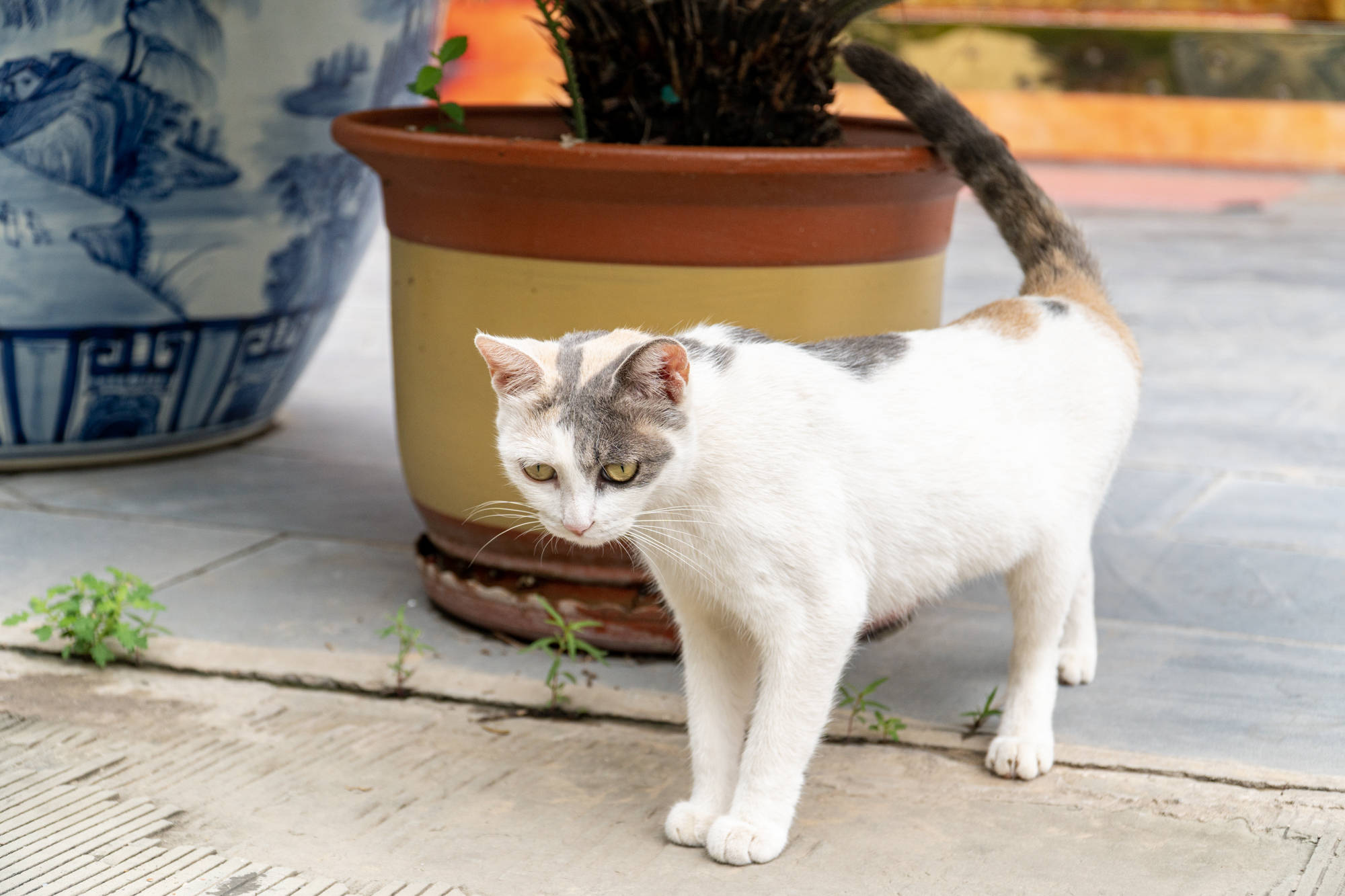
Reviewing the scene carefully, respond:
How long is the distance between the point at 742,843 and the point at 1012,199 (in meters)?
1.32

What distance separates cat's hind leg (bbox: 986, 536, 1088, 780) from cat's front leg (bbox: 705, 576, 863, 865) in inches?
16.6

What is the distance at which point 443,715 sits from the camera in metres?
2.51

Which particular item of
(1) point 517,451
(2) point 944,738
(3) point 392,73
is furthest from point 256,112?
(2) point 944,738

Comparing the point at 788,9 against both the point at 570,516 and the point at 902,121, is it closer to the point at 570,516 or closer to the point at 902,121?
the point at 902,121

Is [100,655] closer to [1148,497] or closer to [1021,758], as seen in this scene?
[1021,758]

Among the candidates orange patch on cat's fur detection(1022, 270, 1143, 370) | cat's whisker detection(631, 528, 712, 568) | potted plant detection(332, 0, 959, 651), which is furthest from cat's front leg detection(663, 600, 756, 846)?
orange patch on cat's fur detection(1022, 270, 1143, 370)

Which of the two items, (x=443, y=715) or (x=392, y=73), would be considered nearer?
(x=443, y=715)

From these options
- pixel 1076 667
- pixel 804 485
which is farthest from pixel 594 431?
pixel 1076 667

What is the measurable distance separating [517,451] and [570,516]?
0.39 ft

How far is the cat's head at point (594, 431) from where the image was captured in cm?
187

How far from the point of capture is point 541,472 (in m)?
1.90

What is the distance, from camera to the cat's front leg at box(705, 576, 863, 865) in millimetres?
2018

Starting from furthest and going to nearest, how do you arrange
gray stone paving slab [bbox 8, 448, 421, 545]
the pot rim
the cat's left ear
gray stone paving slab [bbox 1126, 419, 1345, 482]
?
gray stone paving slab [bbox 1126, 419, 1345, 482] < gray stone paving slab [bbox 8, 448, 421, 545] < the pot rim < the cat's left ear

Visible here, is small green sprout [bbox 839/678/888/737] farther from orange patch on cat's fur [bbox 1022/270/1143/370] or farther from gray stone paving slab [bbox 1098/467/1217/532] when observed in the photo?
gray stone paving slab [bbox 1098/467/1217/532]
